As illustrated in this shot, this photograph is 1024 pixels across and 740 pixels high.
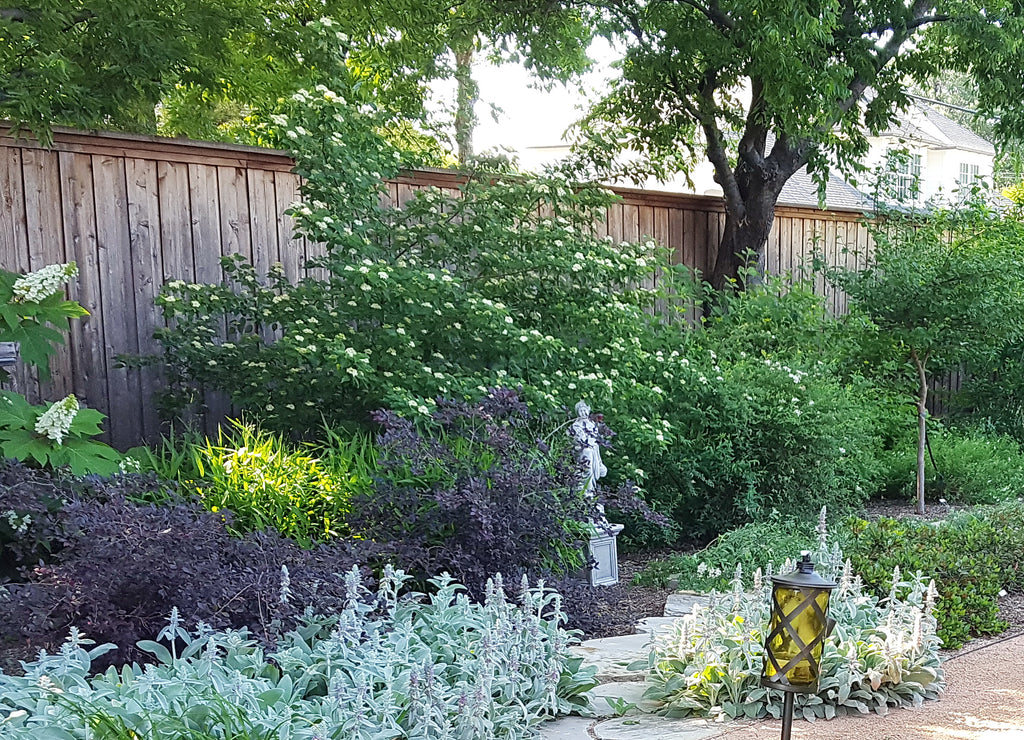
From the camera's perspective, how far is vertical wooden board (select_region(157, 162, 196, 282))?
Answer: 5.90 m

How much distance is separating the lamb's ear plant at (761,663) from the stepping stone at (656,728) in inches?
3.0

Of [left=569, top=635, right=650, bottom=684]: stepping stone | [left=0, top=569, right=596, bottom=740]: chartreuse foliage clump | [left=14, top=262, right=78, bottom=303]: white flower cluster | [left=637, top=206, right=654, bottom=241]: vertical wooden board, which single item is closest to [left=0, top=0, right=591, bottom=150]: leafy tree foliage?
[left=14, top=262, right=78, bottom=303]: white flower cluster

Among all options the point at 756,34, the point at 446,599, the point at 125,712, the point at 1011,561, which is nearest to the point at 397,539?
the point at 446,599

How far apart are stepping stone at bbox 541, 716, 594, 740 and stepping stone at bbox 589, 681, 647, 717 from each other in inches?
4.2

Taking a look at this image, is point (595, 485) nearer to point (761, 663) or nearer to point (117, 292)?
point (761, 663)

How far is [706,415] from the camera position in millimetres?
6715

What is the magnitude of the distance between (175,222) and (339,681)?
3791 mm

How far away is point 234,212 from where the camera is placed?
6.22 m

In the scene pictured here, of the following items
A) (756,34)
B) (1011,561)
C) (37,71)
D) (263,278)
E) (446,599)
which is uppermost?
(756,34)

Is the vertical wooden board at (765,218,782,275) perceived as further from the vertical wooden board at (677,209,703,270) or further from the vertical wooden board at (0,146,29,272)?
the vertical wooden board at (0,146,29,272)

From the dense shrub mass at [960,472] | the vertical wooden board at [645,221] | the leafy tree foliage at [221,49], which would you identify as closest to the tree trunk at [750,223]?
the vertical wooden board at [645,221]

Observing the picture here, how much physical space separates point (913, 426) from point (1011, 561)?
3.78 meters

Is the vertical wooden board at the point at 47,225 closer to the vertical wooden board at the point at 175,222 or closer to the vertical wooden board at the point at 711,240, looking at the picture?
the vertical wooden board at the point at 175,222

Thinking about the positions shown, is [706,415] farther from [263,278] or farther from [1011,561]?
[263,278]
